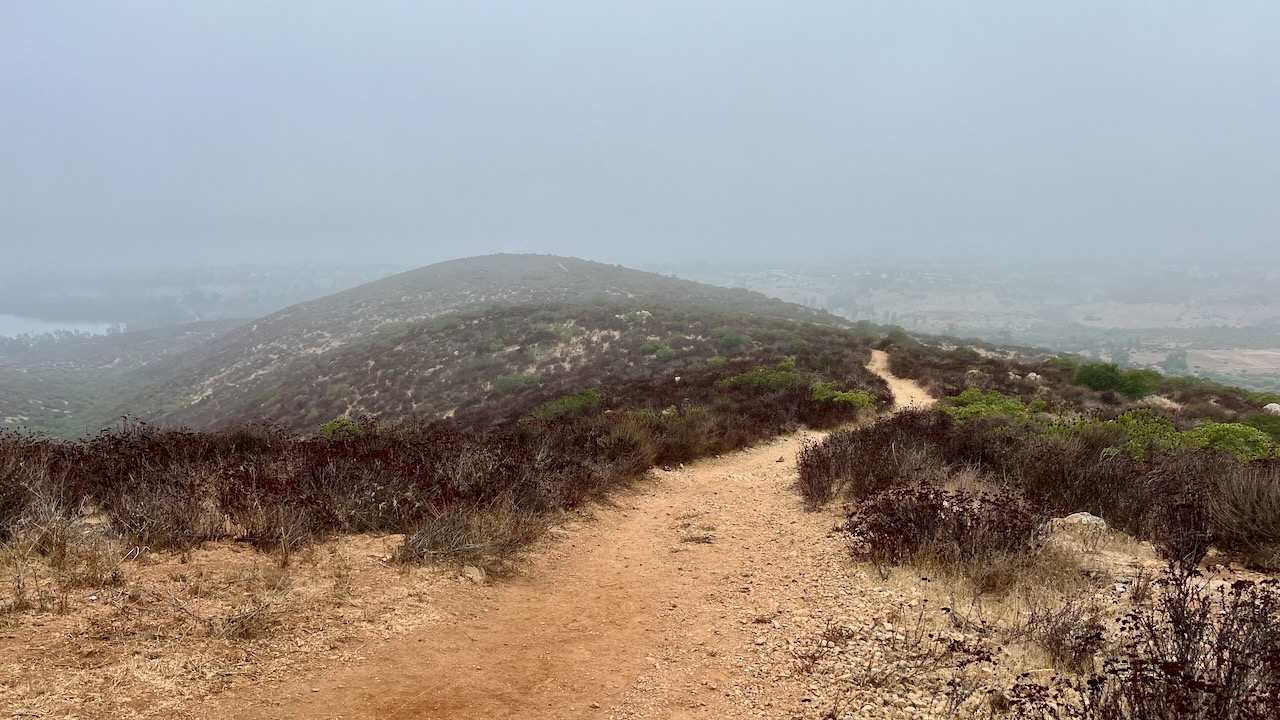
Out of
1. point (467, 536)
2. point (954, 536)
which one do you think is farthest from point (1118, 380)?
point (467, 536)

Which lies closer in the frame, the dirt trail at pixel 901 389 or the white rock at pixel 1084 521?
the white rock at pixel 1084 521

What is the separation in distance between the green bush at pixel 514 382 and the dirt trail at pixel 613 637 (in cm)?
2238

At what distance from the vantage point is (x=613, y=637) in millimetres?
4477

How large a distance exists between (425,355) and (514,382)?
1128cm

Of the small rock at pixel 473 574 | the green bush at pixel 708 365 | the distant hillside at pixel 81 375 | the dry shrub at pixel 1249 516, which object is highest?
the dry shrub at pixel 1249 516

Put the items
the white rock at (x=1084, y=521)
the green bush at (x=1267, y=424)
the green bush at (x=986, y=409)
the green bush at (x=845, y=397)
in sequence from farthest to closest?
the green bush at (x=845, y=397)
the green bush at (x=1267, y=424)
the green bush at (x=986, y=409)
the white rock at (x=1084, y=521)

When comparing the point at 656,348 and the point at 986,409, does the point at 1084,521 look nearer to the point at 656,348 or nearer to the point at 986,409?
the point at 986,409

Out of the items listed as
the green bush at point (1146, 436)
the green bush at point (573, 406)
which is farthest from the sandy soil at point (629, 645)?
the green bush at point (573, 406)

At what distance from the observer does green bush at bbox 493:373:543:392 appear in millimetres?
29234

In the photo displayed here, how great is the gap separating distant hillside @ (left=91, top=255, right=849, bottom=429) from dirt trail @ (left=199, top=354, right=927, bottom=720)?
59.6 feet

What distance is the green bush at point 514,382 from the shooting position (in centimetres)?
2923

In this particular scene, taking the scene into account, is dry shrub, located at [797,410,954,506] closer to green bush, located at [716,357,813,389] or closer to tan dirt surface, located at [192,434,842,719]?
tan dirt surface, located at [192,434,842,719]

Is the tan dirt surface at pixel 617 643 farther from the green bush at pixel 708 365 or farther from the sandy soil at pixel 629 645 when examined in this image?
the green bush at pixel 708 365

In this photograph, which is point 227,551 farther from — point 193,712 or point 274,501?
point 193,712
